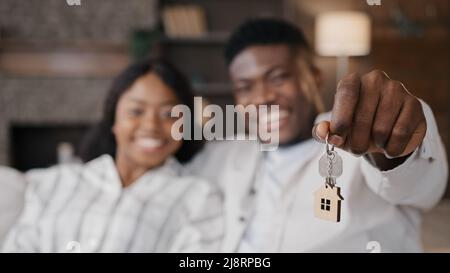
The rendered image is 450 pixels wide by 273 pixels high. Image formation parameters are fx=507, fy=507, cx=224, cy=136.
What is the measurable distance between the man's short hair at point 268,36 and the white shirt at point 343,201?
146 mm

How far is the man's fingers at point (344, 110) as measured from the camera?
16.4 inches

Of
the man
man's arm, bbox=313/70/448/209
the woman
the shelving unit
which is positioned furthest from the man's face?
the shelving unit

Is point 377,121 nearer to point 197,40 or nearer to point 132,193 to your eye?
point 132,193

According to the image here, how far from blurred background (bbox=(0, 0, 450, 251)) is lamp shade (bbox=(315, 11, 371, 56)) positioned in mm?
217

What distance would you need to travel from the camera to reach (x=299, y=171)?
70cm

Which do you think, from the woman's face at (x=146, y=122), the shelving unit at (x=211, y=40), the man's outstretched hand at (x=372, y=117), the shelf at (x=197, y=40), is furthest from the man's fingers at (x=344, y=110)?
the shelf at (x=197, y=40)

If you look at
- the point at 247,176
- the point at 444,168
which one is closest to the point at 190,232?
the point at 247,176

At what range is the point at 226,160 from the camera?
2.60ft

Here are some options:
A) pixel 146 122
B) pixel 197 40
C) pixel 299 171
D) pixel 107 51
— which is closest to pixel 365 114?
pixel 299 171

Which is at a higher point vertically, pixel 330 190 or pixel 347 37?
pixel 347 37

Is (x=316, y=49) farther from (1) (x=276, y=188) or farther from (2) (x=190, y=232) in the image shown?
(2) (x=190, y=232)

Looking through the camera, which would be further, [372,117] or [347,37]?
[347,37]

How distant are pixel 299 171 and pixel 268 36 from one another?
20cm

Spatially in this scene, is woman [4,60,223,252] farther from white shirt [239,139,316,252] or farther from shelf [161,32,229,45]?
shelf [161,32,229,45]
